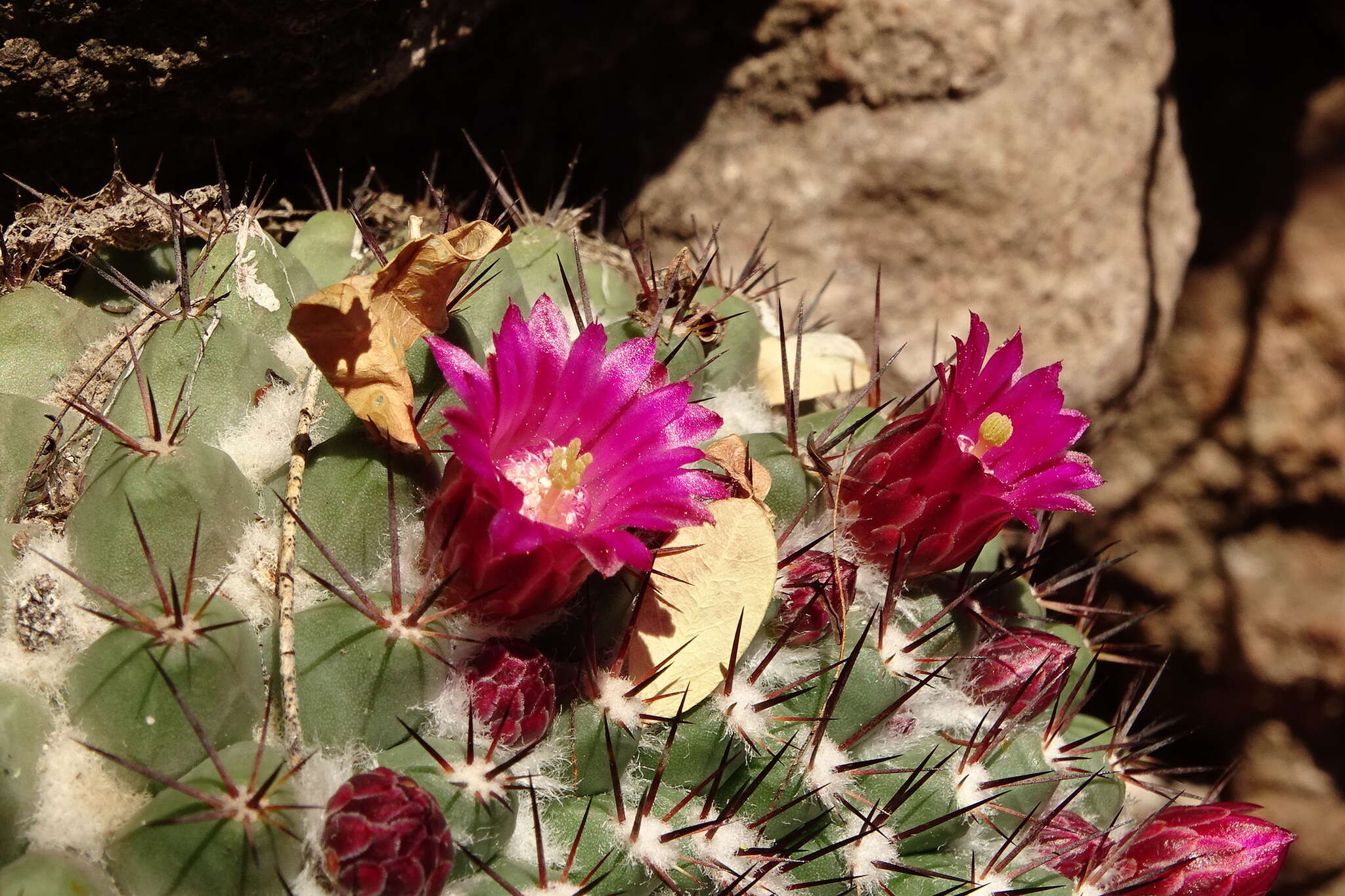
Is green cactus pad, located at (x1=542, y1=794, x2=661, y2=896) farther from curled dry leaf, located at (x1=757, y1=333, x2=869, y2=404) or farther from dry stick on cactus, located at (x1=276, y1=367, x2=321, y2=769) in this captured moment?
curled dry leaf, located at (x1=757, y1=333, x2=869, y2=404)

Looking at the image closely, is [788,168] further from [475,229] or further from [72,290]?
[72,290]

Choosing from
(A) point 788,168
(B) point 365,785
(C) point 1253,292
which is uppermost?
(A) point 788,168

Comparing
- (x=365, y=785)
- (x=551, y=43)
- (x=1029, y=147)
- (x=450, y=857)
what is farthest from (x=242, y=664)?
(x=1029, y=147)

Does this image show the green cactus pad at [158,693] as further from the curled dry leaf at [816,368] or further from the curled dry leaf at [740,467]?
the curled dry leaf at [816,368]

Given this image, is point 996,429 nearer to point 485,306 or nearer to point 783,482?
point 783,482

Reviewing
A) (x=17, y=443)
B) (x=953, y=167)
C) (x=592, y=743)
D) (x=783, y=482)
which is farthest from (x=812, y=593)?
(x=953, y=167)

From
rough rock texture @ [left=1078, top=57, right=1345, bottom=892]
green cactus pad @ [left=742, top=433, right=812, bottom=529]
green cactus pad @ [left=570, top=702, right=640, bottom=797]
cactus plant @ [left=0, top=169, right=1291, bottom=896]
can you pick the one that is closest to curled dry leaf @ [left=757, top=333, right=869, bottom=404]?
cactus plant @ [left=0, top=169, right=1291, bottom=896]

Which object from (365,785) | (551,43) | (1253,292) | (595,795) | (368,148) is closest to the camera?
(365,785)

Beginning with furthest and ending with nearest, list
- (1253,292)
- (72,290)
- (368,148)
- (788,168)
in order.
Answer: (1253,292)
(788,168)
(368,148)
(72,290)
